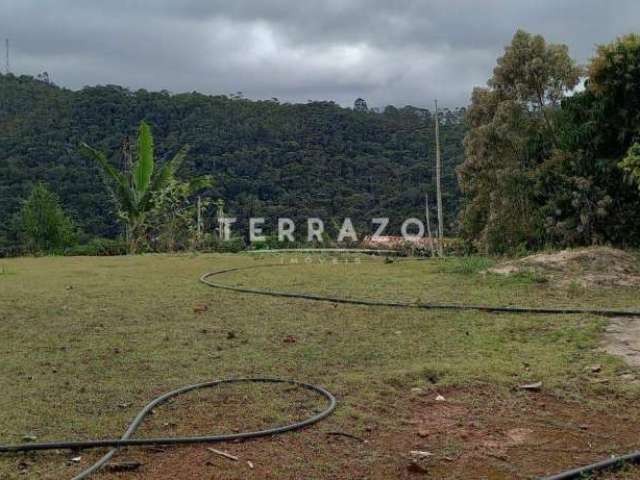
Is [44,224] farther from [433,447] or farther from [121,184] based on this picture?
[433,447]

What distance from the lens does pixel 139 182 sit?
13.2 meters

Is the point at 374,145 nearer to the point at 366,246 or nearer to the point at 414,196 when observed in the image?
the point at 414,196

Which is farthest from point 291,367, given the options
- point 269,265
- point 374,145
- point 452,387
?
point 374,145

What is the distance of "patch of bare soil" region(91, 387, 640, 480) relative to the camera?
93.6 inches

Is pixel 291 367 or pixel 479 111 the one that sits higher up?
pixel 479 111

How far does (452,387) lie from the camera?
3418 mm

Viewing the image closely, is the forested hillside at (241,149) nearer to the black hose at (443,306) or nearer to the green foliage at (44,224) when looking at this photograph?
the green foliage at (44,224)

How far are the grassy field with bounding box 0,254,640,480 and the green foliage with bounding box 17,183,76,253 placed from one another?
1021 centimetres

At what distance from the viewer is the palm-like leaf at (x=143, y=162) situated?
1302cm

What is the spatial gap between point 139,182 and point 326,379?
10.6 meters

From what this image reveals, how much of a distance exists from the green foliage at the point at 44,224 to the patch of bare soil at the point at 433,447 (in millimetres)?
14541

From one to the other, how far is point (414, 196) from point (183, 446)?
19.7 meters

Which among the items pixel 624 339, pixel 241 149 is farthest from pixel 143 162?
pixel 241 149

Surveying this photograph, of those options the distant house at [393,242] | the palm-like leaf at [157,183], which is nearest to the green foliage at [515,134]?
the distant house at [393,242]
